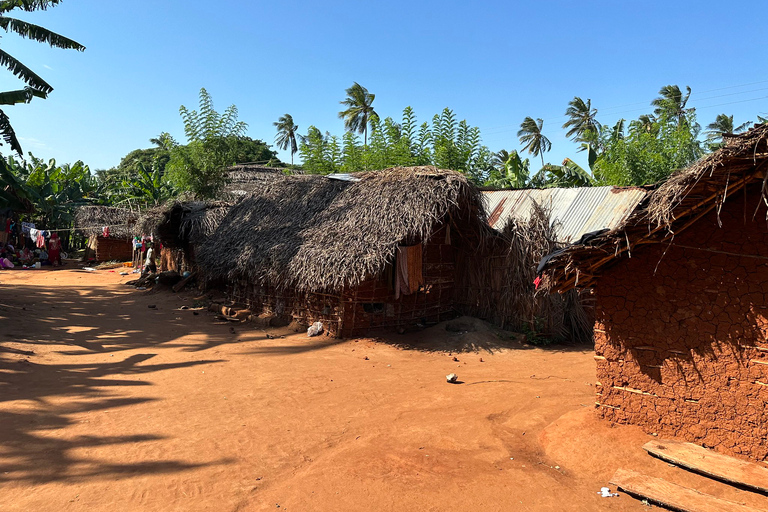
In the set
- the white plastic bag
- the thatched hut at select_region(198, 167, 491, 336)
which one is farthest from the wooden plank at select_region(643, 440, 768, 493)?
the white plastic bag

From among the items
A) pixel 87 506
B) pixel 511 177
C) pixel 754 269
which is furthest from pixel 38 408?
pixel 511 177

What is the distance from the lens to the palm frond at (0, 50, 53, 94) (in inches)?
454

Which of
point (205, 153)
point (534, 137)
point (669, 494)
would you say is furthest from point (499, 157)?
point (669, 494)

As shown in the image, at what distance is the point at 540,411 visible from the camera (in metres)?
5.60

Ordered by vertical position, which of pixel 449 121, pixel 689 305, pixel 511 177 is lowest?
pixel 689 305

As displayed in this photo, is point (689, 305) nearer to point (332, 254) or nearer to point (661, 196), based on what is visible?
point (661, 196)

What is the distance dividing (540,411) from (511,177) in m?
14.5

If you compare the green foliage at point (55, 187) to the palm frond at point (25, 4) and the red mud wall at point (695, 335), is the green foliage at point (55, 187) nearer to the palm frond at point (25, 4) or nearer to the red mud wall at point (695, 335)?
the palm frond at point (25, 4)

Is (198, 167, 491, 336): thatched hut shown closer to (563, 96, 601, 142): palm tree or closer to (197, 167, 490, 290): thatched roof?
(197, 167, 490, 290): thatched roof

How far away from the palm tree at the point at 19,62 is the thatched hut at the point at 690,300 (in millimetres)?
12973

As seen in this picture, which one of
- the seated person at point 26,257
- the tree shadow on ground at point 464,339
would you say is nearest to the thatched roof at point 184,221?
the tree shadow on ground at point 464,339

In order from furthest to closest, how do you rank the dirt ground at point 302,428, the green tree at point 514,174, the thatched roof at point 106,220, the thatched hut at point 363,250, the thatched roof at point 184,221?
1. the thatched roof at point 106,220
2. the green tree at point 514,174
3. the thatched roof at point 184,221
4. the thatched hut at point 363,250
5. the dirt ground at point 302,428

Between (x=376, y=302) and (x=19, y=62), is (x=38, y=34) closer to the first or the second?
(x=19, y=62)

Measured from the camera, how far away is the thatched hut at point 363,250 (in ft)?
31.3
